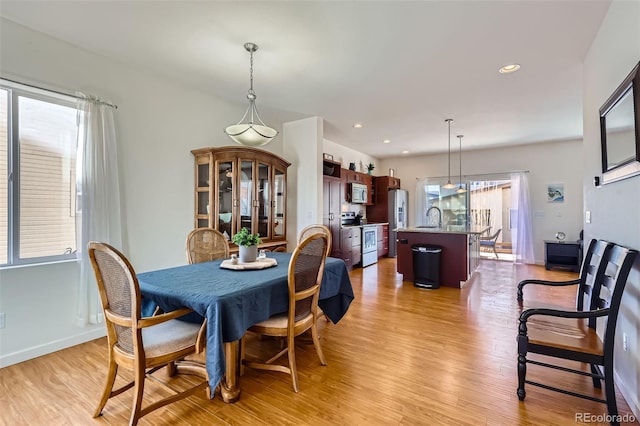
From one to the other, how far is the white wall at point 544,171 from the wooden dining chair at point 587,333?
5.51 meters

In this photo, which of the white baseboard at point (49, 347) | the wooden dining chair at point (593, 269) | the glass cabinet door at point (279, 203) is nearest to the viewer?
the wooden dining chair at point (593, 269)

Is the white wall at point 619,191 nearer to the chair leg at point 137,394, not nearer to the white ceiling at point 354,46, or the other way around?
the white ceiling at point 354,46

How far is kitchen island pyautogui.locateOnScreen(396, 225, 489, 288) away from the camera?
455cm

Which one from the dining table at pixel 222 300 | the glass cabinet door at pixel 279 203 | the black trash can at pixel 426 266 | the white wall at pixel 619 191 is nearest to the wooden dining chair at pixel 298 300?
the dining table at pixel 222 300

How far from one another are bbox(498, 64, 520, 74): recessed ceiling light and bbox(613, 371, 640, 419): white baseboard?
2.80 m

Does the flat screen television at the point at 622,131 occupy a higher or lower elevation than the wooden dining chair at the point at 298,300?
higher

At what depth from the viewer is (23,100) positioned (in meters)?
2.49

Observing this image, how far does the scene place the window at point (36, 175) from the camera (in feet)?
7.84

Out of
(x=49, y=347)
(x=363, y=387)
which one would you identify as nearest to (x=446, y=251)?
(x=363, y=387)

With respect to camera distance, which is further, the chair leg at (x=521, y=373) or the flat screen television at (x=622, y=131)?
the chair leg at (x=521, y=373)

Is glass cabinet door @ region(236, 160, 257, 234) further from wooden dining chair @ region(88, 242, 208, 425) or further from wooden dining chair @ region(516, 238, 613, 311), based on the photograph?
wooden dining chair @ region(516, 238, 613, 311)

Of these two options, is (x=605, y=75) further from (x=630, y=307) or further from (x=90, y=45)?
(x=90, y=45)

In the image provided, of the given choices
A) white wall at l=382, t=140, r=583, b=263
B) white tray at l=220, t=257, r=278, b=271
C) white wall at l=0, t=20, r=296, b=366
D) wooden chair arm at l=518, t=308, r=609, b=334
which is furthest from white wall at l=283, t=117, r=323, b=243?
white wall at l=382, t=140, r=583, b=263

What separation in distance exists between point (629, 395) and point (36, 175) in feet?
15.2
